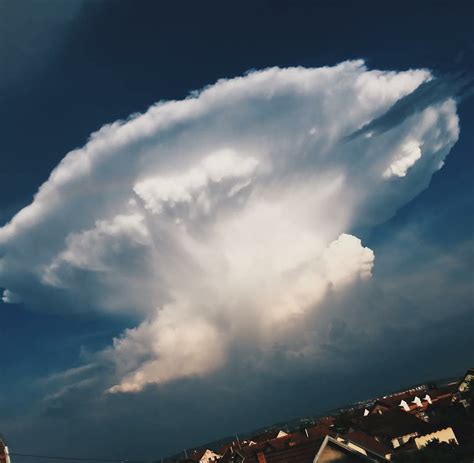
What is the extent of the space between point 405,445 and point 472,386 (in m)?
14.8

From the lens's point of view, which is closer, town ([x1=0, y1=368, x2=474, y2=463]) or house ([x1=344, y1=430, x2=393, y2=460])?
town ([x1=0, y1=368, x2=474, y2=463])

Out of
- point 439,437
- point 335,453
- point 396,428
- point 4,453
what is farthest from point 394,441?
point 4,453

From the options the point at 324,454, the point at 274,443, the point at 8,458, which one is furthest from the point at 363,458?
the point at 274,443

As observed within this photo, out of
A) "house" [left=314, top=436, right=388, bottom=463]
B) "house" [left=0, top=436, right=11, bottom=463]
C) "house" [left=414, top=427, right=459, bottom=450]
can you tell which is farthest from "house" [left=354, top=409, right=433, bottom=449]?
"house" [left=0, top=436, right=11, bottom=463]

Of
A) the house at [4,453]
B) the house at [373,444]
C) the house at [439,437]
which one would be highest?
the house at [4,453]

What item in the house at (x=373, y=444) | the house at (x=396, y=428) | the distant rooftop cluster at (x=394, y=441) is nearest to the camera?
the distant rooftop cluster at (x=394, y=441)

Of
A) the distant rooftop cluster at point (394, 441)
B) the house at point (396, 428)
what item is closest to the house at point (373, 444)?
the distant rooftop cluster at point (394, 441)

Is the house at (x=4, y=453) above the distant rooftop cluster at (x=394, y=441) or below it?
above

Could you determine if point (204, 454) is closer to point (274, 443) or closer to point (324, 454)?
point (274, 443)

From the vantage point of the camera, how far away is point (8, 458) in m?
40.7

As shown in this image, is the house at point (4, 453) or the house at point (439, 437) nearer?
the house at point (4, 453)

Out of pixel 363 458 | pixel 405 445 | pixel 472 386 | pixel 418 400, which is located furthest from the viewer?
pixel 418 400

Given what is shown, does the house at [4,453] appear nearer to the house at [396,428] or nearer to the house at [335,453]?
the house at [335,453]

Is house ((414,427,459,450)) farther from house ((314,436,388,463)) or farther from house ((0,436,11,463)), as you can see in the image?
house ((0,436,11,463))
